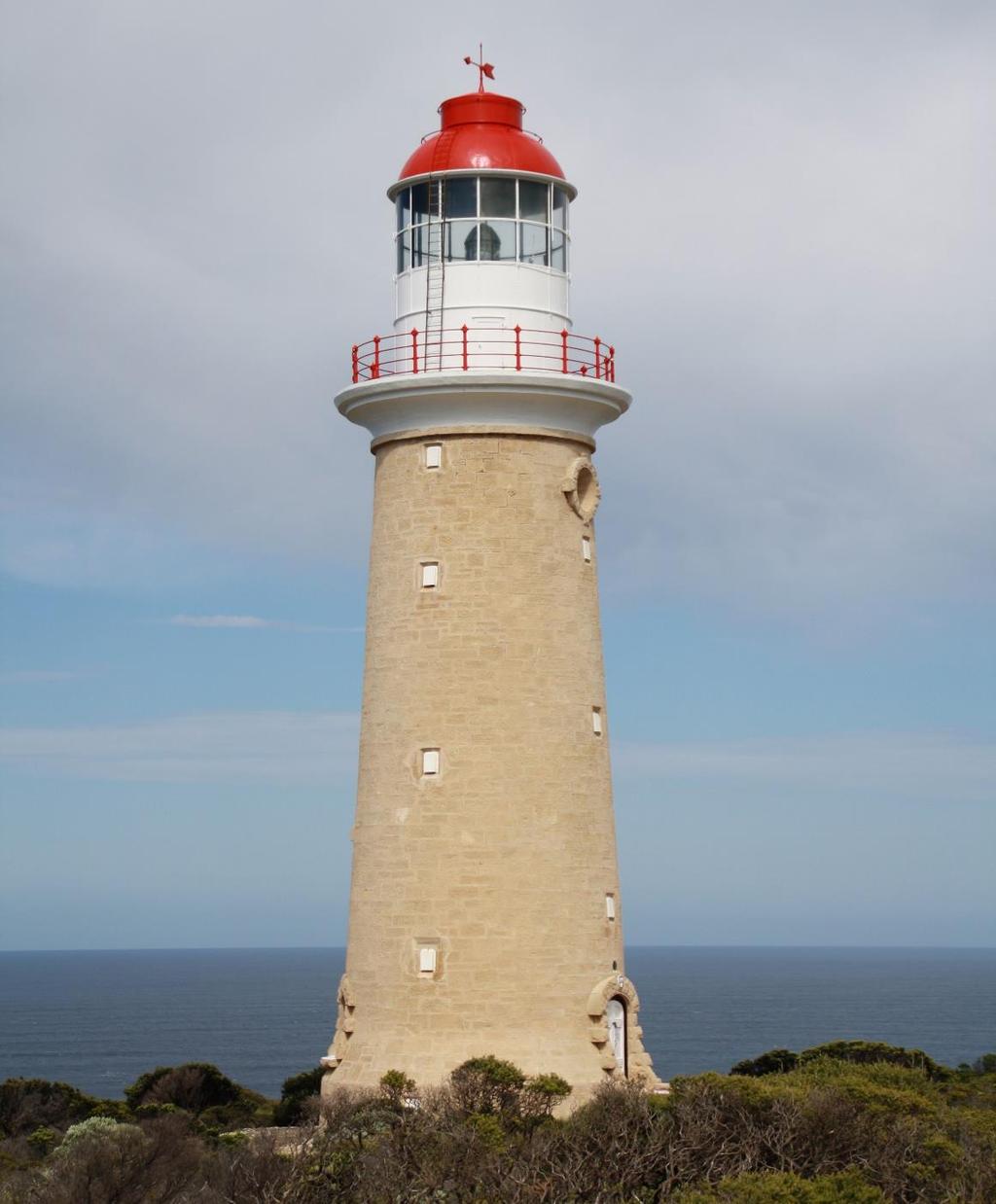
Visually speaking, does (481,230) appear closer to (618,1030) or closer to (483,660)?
(483,660)

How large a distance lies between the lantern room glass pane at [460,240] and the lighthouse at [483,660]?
0.09ft

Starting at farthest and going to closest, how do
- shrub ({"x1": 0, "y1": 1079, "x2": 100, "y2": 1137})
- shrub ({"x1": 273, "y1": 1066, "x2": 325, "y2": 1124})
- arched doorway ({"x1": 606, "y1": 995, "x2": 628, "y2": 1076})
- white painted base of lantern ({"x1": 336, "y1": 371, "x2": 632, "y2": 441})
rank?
shrub ({"x1": 0, "y1": 1079, "x2": 100, "y2": 1137})
shrub ({"x1": 273, "y1": 1066, "x2": 325, "y2": 1124})
white painted base of lantern ({"x1": 336, "y1": 371, "x2": 632, "y2": 441})
arched doorway ({"x1": 606, "y1": 995, "x2": 628, "y2": 1076})

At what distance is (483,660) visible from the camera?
2147cm

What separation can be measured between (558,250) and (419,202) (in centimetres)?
181

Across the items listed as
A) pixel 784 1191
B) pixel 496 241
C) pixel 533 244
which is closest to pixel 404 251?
pixel 496 241

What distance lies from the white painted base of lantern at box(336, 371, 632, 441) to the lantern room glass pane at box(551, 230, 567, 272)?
1613 millimetres

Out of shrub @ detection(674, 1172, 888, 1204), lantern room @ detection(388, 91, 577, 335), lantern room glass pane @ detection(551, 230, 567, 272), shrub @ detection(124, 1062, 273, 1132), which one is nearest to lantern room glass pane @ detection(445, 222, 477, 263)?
lantern room @ detection(388, 91, 577, 335)

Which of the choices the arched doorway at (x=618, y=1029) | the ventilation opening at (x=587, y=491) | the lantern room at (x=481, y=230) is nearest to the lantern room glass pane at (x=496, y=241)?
the lantern room at (x=481, y=230)

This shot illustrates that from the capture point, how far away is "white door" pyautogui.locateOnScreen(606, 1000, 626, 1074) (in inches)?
853

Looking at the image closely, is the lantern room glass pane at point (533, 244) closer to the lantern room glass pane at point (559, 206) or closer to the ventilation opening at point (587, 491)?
Result: the lantern room glass pane at point (559, 206)

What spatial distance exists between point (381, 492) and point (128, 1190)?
8.65 metres

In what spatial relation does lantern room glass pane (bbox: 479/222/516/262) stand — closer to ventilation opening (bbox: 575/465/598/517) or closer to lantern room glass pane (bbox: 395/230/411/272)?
lantern room glass pane (bbox: 395/230/411/272)

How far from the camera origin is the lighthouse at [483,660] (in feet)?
69.0

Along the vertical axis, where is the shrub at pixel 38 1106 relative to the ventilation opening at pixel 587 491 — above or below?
below
